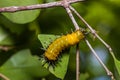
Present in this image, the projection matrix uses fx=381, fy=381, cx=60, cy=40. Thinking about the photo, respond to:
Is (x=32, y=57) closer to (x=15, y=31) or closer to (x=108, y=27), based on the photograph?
(x=15, y=31)

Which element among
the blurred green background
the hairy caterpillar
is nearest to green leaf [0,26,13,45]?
the blurred green background

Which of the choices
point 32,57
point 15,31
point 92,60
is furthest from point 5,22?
point 92,60

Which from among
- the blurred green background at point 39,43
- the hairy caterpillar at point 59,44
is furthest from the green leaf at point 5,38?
the hairy caterpillar at point 59,44

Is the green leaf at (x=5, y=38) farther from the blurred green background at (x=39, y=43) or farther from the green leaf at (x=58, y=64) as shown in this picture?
the green leaf at (x=58, y=64)

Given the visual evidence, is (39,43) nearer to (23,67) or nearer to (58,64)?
(23,67)

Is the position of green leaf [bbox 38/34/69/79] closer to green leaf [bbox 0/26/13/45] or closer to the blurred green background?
the blurred green background
